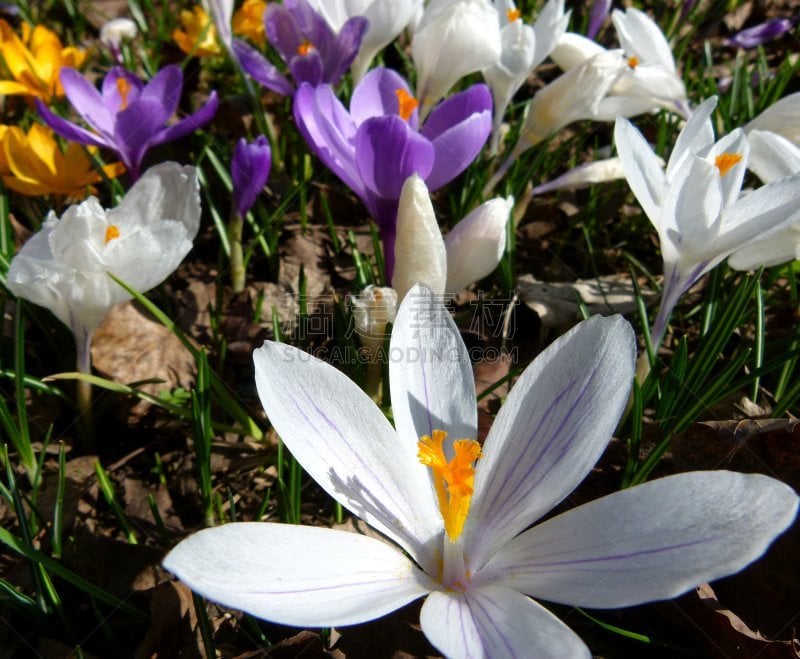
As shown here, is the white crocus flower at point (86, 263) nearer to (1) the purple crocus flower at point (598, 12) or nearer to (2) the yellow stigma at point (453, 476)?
(2) the yellow stigma at point (453, 476)

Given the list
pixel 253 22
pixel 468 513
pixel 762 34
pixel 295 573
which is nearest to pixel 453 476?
pixel 468 513

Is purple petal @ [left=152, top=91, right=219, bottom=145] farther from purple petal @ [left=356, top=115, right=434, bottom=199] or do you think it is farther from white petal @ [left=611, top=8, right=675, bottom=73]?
white petal @ [left=611, top=8, right=675, bottom=73]

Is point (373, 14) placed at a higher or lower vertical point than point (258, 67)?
higher

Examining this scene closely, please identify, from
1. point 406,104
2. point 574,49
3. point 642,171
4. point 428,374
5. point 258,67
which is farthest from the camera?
point 574,49

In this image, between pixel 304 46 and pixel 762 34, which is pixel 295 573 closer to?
pixel 304 46

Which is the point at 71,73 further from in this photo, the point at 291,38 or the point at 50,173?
the point at 291,38

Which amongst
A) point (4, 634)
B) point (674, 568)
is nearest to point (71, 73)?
point (4, 634)

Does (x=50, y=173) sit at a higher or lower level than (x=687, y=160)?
lower

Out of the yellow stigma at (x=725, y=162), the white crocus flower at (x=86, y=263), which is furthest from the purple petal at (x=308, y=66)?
the yellow stigma at (x=725, y=162)
